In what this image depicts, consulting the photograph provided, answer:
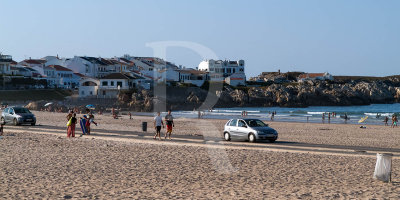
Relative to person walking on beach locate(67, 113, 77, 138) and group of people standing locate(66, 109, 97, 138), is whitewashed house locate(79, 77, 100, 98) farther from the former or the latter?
person walking on beach locate(67, 113, 77, 138)

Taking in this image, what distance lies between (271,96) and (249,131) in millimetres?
83571

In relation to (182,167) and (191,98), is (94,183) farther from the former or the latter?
(191,98)

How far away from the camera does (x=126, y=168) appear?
54.7ft

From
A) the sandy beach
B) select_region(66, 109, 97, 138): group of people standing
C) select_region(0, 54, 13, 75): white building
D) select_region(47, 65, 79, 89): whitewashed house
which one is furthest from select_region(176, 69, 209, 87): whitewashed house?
the sandy beach

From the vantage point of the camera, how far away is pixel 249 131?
26.4 meters

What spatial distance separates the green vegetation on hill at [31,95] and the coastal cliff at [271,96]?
14.3 m

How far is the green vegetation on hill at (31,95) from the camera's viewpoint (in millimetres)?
91688

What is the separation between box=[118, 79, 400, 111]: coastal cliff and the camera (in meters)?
93.2

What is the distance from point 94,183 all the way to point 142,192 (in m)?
1.95

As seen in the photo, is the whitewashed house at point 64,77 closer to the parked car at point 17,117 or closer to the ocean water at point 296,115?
the ocean water at point 296,115

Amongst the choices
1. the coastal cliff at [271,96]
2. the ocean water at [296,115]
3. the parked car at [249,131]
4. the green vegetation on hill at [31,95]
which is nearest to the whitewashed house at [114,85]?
the coastal cliff at [271,96]

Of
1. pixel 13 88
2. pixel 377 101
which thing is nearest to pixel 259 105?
pixel 377 101

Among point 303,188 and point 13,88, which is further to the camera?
point 13,88

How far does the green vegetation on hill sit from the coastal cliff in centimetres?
1426
